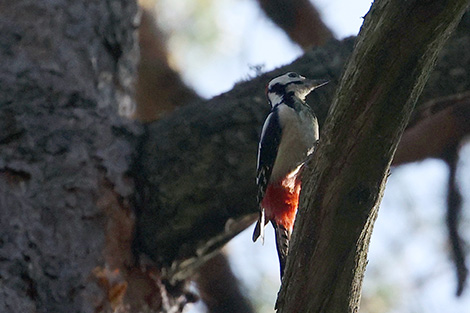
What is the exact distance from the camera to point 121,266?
3.05 metres

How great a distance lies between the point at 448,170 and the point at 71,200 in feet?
5.00

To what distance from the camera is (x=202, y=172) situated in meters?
3.12

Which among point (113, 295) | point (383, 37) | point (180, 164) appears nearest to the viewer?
point (383, 37)

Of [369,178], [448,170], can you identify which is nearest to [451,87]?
[448,170]

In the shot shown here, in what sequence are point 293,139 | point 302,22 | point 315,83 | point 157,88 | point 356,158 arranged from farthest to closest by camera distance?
point 157,88 → point 302,22 → point 293,139 → point 315,83 → point 356,158

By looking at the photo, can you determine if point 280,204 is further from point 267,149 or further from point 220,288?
point 220,288

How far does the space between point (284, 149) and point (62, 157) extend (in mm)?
969

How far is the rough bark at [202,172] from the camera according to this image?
3111 millimetres

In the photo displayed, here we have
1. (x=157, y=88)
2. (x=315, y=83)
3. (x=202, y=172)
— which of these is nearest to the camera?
(x=202, y=172)

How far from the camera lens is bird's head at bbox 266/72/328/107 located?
3242mm

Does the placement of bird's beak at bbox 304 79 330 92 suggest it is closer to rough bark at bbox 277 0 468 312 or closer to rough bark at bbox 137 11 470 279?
rough bark at bbox 137 11 470 279

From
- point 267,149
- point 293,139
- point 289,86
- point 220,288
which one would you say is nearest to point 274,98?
point 289,86

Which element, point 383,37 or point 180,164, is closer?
point 383,37

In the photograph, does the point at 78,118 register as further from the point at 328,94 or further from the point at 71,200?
the point at 328,94
